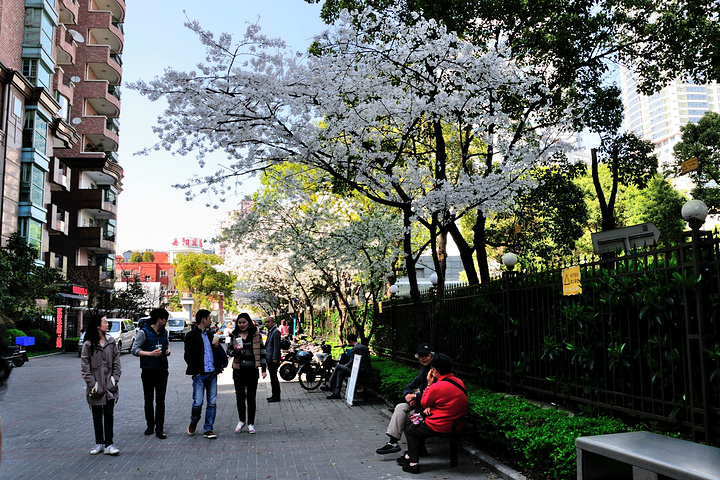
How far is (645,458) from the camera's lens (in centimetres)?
388

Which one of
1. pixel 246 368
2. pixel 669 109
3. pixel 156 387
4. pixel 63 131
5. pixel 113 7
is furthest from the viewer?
pixel 669 109

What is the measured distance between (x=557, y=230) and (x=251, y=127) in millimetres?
11169

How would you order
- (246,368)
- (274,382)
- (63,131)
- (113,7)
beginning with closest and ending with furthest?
(246,368), (274,382), (63,131), (113,7)

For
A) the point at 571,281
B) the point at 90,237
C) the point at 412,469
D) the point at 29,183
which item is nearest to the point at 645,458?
the point at 412,469

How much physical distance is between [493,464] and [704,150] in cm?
3017

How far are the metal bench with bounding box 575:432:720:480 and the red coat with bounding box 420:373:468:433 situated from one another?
8.61ft

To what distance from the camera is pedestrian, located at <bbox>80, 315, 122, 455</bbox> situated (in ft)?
25.8

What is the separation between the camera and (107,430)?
26.0 feet

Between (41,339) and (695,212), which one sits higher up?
(695,212)

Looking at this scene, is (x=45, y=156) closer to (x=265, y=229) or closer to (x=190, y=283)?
(x=265, y=229)

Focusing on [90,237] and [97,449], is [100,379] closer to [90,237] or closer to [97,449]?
[97,449]

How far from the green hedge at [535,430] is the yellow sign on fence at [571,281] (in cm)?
147

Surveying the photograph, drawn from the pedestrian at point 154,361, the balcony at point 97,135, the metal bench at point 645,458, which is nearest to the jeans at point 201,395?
the pedestrian at point 154,361

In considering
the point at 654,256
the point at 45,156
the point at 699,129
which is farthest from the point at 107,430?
the point at 45,156
